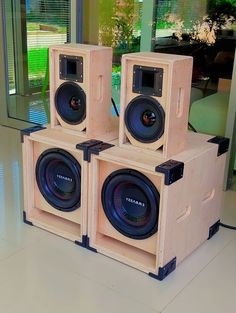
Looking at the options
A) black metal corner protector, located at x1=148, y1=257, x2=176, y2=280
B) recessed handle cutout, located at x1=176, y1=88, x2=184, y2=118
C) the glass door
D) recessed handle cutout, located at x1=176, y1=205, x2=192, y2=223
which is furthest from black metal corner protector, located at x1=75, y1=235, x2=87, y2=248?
the glass door

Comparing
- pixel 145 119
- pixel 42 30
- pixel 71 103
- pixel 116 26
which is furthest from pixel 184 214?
pixel 42 30

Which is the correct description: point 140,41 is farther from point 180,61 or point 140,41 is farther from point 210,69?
point 180,61

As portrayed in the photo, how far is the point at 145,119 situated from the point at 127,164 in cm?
24

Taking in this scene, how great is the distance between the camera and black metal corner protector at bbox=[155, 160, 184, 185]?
1869mm

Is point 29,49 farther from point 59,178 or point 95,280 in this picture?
point 95,280

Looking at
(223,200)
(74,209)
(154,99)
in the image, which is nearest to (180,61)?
(154,99)

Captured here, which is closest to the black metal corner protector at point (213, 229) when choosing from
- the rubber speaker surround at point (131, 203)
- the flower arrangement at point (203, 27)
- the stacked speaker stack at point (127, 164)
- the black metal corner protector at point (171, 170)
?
the stacked speaker stack at point (127, 164)

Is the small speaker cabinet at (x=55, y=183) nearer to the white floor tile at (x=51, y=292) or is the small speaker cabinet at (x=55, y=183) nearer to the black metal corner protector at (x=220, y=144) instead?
the white floor tile at (x=51, y=292)

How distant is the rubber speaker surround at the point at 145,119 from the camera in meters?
2.00

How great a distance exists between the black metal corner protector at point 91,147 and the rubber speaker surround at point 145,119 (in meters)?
0.15

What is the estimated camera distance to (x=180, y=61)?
1907 mm

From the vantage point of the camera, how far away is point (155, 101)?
1981mm

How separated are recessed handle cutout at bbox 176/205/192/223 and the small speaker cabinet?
49 cm

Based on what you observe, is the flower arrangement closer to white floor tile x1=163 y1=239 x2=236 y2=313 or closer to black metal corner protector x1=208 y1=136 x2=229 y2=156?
black metal corner protector x1=208 y1=136 x2=229 y2=156
